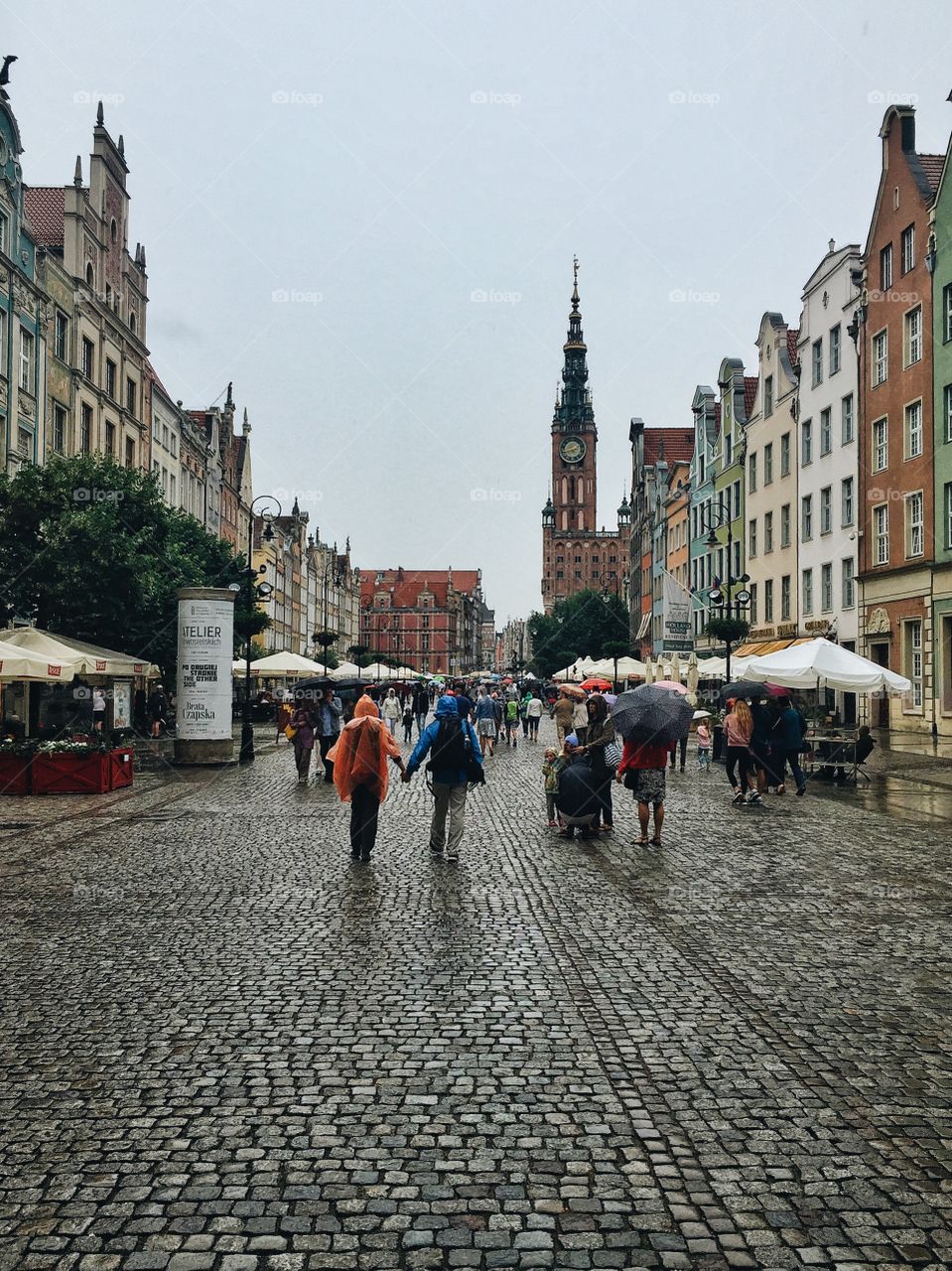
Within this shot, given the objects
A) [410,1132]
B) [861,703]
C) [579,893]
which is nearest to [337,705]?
[579,893]

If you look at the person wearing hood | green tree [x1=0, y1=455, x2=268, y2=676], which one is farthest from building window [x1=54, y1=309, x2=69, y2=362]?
the person wearing hood

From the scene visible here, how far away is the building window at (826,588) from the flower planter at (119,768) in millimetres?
27966

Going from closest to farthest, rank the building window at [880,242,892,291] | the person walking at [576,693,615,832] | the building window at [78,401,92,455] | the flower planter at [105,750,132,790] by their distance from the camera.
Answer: the person walking at [576,693,615,832] < the flower planter at [105,750,132,790] < the building window at [880,242,892,291] < the building window at [78,401,92,455]

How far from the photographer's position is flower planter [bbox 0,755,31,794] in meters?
18.5

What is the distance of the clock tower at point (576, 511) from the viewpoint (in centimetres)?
17175

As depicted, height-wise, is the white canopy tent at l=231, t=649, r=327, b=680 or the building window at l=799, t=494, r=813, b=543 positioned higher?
the building window at l=799, t=494, r=813, b=543

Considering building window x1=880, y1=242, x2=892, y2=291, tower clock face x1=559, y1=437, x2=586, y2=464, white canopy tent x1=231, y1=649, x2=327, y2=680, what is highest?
tower clock face x1=559, y1=437, x2=586, y2=464

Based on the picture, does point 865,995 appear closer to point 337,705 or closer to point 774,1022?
point 774,1022

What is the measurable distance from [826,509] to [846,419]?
11.7 ft

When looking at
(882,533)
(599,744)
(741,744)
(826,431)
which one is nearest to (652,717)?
(599,744)

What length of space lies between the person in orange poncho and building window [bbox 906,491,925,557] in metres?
25.7

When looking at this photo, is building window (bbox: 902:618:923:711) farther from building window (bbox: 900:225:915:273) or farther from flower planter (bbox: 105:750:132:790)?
flower planter (bbox: 105:750:132:790)

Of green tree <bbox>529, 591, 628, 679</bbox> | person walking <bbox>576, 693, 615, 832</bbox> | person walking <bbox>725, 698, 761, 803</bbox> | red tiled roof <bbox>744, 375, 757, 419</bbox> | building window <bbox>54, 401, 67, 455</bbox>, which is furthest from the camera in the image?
green tree <bbox>529, 591, 628, 679</bbox>

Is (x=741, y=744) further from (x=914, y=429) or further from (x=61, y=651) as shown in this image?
(x=914, y=429)
